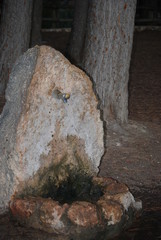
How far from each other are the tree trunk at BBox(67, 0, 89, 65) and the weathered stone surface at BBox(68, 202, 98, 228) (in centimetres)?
871

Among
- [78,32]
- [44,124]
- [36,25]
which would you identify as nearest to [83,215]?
[44,124]

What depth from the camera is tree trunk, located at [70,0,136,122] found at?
7281mm

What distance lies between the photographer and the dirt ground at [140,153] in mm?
5077

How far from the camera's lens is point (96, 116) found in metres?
5.21

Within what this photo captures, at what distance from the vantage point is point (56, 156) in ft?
16.7

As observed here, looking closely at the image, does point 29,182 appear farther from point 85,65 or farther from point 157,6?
point 157,6

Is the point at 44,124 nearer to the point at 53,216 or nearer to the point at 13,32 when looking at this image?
the point at 53,216

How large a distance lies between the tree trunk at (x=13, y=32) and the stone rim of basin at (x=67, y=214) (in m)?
4.99

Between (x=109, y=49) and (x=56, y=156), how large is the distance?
2760 mm

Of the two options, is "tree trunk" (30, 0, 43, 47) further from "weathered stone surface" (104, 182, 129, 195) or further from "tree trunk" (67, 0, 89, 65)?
"weathered stone surface" (104, 182, 129, 195)

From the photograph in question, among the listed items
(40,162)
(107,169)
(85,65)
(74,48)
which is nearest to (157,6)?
(74,48)

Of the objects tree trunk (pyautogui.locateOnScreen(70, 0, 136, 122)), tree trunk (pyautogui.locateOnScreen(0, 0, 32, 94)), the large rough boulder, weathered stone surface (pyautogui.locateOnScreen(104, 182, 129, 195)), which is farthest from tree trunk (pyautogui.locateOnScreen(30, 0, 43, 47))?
weathered stone surface (pyautogui.locateOnScreen(104, 182, 129, 195))

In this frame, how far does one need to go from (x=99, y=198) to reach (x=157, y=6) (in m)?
19.3

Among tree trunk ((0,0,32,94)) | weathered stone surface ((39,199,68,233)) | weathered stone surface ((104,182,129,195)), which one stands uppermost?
tree trunk ((0,0,32,94))
